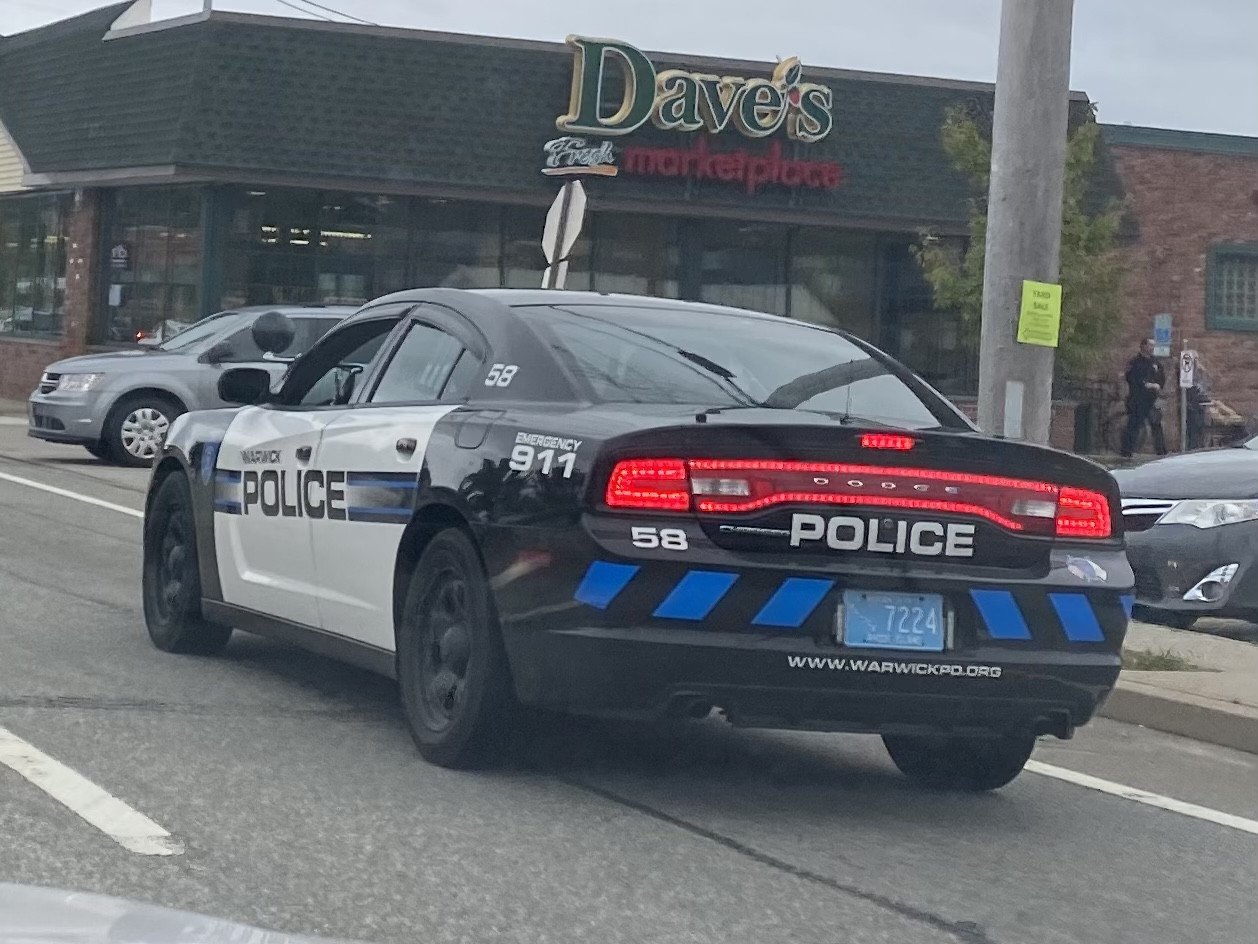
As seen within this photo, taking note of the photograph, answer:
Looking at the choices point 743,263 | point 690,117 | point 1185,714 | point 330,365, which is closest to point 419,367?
point 330,365

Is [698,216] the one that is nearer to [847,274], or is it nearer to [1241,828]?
[847,274]

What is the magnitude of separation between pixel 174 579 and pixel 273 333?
32.5 ft

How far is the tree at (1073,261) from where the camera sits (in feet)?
85.6

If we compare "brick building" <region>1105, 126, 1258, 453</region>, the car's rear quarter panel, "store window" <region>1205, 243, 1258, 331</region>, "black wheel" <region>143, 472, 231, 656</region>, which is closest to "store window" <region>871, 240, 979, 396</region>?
"brick building" <region>1105, 126, 1258, 453</region>

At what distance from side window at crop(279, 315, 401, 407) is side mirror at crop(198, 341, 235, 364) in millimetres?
11080

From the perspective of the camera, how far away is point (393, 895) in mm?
4688

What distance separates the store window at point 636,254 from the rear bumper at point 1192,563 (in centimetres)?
1801

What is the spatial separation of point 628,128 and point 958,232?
5056mm

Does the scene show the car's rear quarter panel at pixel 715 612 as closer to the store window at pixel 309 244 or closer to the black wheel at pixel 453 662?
the black wheel at pixel 453 662

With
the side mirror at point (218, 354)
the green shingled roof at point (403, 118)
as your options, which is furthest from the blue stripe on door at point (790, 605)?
the green shingled roof at point (403, 118)

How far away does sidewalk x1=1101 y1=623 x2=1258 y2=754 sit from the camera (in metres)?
8.01

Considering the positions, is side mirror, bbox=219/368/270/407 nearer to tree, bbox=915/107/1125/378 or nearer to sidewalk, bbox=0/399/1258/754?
sidewalk, bbox=0/399/1258/754

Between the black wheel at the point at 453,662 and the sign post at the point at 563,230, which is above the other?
the sign post at the point at 563,230

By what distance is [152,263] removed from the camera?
1116 inches
